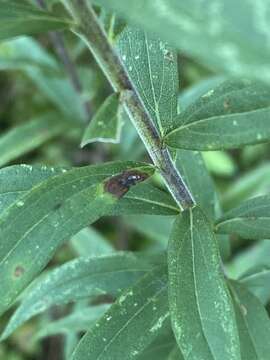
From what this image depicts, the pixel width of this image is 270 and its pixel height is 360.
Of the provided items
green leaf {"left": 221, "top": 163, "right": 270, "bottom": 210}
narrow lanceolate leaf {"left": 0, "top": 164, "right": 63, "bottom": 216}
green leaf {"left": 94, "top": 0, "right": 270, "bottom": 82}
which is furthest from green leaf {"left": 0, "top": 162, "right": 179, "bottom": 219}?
green leaf {"left": 221, "top": 163, "right": 270, "bottom": 210}

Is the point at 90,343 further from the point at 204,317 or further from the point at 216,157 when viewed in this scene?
the point at 216,157

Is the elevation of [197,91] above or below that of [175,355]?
above

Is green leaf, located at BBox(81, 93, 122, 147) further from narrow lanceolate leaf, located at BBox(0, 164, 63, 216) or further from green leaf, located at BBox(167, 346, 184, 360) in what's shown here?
green leaf, located at BBox(167, 346, 184, 360)

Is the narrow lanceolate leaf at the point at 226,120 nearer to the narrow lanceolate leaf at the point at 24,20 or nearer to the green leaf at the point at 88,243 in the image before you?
the narrow lanceolate leaf at the point at 24,20

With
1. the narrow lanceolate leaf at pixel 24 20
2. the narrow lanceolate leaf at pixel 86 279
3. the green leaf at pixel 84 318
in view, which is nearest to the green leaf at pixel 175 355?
the narrow lanceolate leaf at pixel 86 279

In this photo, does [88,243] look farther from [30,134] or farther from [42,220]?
[42,220]

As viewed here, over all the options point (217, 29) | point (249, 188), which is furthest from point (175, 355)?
point (249, 188)
